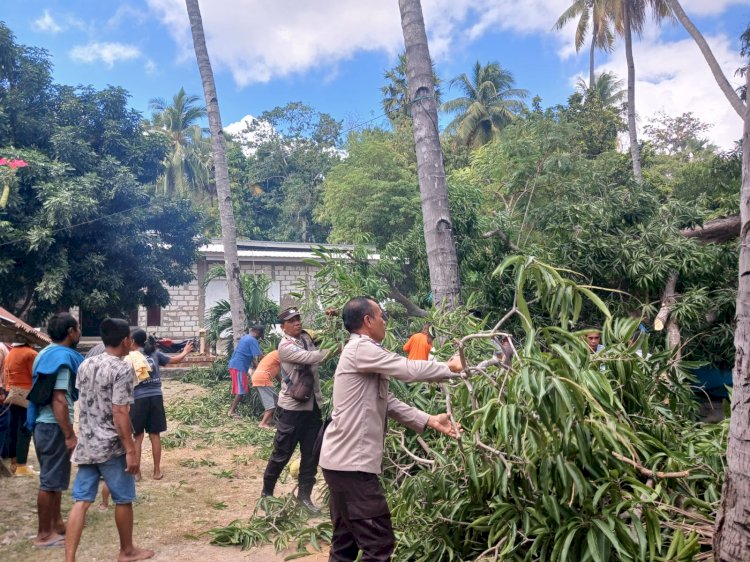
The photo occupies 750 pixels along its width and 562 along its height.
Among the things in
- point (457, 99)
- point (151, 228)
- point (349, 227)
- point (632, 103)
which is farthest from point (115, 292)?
point (457, 99)

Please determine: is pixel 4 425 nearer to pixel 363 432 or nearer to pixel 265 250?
pixel 363 432

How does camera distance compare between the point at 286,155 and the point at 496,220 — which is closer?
the point at 496,220

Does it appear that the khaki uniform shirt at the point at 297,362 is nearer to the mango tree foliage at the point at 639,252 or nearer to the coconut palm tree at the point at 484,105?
the mango tree foliage at the point at 639,252

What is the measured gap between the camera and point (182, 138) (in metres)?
36.7

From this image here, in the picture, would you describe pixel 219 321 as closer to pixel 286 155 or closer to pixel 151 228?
pixel 151 228

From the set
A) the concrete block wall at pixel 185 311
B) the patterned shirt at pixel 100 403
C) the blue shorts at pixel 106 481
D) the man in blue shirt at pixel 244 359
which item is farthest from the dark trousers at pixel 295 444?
the concrete block wall at pixel 185 311

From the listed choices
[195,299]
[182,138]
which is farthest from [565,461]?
[182,138]

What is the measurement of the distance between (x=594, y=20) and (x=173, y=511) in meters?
21.9

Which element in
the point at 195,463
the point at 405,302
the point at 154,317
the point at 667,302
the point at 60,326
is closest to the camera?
the point at 60,326

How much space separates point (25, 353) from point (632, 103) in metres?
19.4

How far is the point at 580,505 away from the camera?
120 inches

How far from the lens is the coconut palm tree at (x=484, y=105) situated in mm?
30125

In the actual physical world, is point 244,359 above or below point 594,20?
below

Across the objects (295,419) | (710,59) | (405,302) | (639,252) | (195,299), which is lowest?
(295,419)
